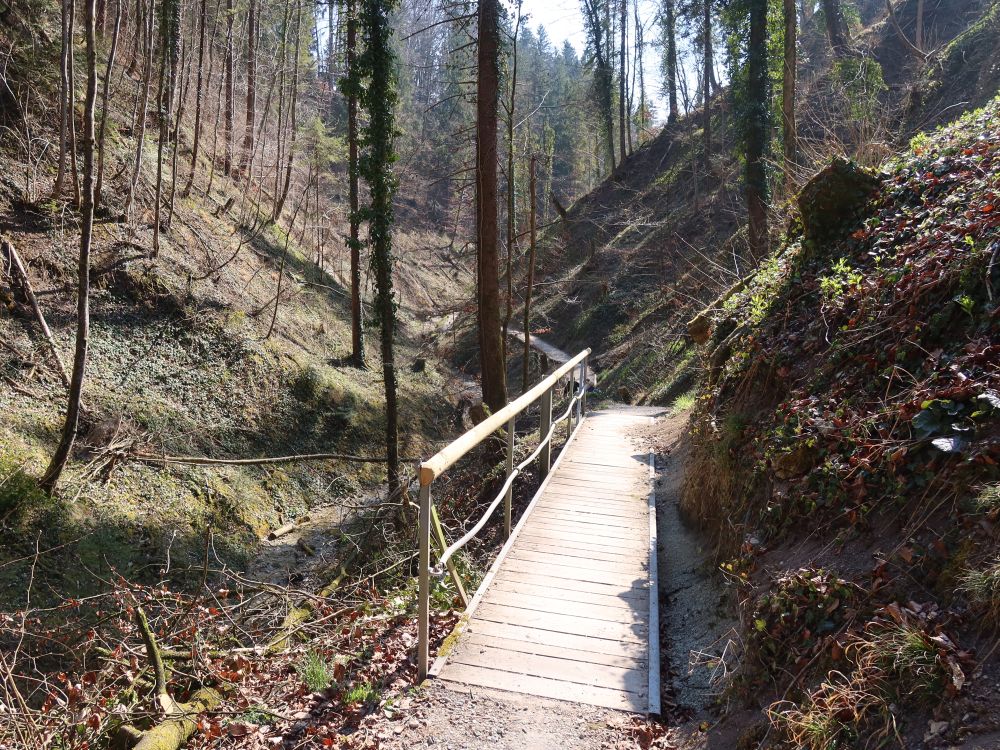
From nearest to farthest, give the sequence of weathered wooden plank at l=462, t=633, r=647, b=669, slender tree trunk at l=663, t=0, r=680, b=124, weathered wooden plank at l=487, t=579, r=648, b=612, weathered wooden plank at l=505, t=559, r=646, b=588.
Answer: weathered wooden plank at l=462, t=633, r=647, b=669, weathered wooden plank at l=487, t=579, r=648, b=612, weathered wooden plank at l=505, t=559, r=646, b=588, slender tree trunk at l=663, t=0, r=680, b=124

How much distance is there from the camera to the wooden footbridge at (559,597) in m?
3.58

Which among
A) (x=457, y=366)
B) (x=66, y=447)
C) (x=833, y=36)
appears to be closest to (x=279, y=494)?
(x=66, y=447)

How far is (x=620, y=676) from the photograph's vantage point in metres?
3.71

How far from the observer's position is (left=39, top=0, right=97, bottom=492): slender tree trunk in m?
8.08

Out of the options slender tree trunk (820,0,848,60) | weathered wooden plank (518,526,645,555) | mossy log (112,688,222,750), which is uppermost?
slender tree trunk (820,0,848,60)

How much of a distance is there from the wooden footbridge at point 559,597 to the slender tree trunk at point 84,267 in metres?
6.26

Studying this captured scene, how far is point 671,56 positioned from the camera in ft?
121

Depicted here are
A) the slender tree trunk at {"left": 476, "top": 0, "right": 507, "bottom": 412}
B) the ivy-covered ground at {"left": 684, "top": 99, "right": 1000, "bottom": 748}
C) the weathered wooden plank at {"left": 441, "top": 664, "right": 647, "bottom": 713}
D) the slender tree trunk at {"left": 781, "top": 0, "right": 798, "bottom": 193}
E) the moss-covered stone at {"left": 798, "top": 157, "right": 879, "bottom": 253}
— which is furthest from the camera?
the slender tree trunk at {"left": 781, "top": 0, "right": 798, "bottom": 193}

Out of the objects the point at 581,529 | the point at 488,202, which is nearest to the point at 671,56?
the point at 488,202

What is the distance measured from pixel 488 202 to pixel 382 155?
8.93 feet

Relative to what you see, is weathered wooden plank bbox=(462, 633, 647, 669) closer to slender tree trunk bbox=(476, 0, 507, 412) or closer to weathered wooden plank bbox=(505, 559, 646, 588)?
weathered wooden plank bbox=(505, 559, 646, 588)

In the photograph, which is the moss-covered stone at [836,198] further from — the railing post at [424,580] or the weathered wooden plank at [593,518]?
the railing post at [424,580]

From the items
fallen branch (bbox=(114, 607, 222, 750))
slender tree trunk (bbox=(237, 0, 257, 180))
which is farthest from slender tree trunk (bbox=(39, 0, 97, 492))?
slender tree trunk (bbox=(237, 0, 257, 180))

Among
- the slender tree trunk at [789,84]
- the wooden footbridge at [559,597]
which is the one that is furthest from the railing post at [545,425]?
the slender tree trunk at [789,84]
